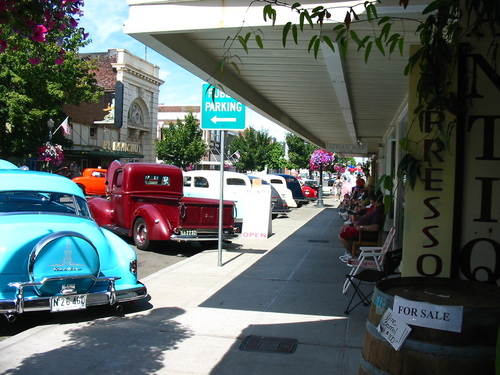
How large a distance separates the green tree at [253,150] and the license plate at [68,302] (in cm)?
4372

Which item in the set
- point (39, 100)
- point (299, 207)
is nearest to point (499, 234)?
point (299, 207)

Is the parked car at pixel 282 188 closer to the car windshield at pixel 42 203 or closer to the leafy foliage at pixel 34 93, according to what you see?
the leafy foliage at pixel 34 93

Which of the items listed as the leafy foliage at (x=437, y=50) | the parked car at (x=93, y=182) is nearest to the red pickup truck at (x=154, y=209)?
the leafy foliage at (x=437, y=50)

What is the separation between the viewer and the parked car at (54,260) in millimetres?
5445

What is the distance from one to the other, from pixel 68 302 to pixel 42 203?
219 cm

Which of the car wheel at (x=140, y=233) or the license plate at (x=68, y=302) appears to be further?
the car wheel at (x=140, y=233)

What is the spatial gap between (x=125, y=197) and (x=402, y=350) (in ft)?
32.9

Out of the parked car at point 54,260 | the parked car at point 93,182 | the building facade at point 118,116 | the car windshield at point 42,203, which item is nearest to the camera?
the parked car at point 54,260

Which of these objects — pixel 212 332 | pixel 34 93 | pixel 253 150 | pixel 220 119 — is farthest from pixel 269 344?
pixel 253 150

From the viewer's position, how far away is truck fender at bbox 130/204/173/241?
10812 millimetres

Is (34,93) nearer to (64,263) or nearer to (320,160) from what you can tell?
(320,160)

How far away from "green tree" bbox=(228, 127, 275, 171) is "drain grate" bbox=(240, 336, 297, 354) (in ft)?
144

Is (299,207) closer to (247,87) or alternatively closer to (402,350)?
(247,87)

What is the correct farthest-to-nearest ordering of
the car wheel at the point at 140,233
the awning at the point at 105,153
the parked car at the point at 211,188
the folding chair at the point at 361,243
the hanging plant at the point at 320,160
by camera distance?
the awning at the point at 105,153, the hanging plant at the point at 320,160, the parked car at the point at 211,188, the car wheel at the point at 140,233, the folding chair at the point at 361,243
